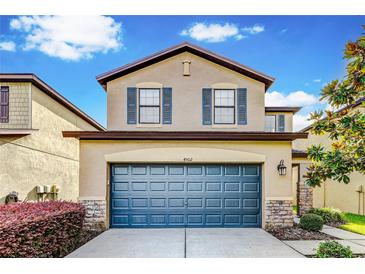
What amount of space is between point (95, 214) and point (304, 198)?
28.2ft

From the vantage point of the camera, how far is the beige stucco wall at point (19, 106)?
11047mm

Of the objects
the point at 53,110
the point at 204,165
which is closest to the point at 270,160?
the point at 204,165

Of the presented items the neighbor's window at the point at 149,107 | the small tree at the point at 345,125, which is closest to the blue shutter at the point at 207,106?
the neighbor's window at the point at 149,107

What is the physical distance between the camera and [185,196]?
31.8 ft

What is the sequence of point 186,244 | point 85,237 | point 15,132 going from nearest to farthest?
point 186,244 < point 85,237 < point 15,132

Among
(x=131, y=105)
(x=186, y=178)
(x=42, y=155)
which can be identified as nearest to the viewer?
(x=186, y=178)

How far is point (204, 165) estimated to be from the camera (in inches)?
387

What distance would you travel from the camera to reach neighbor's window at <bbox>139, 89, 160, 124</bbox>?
10.6m

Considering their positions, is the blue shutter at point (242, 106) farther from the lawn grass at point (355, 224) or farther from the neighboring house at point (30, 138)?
the neighboring house at point (30, 138)

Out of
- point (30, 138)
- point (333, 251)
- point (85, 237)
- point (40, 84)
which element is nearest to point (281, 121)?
point (333, 251)

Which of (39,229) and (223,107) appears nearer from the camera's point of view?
(39,229)

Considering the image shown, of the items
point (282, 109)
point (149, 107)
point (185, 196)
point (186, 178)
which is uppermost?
point (282, 109)

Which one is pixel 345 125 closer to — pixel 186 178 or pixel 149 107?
pixel 186 178

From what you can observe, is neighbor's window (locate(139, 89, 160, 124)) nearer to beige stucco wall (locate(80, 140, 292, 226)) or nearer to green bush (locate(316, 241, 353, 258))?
beige stucco wall (locate(80, 140, 292, 226))
